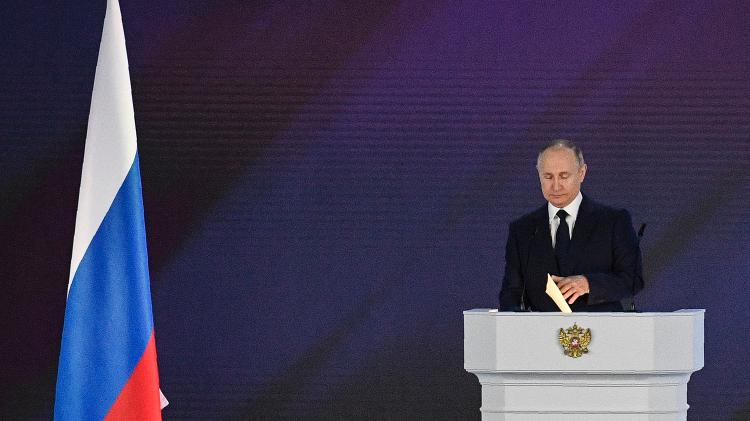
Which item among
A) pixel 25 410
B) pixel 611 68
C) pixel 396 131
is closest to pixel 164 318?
pixel 25 410

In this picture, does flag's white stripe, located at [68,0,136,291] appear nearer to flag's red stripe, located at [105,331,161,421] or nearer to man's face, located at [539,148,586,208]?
flag's red stripe, located at [105,331,161,421]

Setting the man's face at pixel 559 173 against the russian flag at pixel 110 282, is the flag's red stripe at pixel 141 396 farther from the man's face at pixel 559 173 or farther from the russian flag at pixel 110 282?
the man's face at pixel 559 173

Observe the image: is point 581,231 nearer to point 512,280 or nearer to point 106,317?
point 512,280

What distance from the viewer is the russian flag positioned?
4.02 metres

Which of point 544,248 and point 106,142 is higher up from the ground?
point 106,142

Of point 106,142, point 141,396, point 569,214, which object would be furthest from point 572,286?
point 106,142

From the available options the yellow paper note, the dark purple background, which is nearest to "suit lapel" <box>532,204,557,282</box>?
the yellow paper note

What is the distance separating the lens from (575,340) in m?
3.76

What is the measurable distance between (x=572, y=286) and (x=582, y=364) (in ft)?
0.81

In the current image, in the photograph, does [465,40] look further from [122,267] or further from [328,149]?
[122,267]

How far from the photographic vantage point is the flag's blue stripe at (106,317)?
4016mm

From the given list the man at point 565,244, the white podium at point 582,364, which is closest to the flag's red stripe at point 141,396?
the white podium at point 582,364

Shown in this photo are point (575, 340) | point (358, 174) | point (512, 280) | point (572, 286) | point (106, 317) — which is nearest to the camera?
point (575, 340)

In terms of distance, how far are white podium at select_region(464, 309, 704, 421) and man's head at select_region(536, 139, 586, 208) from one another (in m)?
0.49
